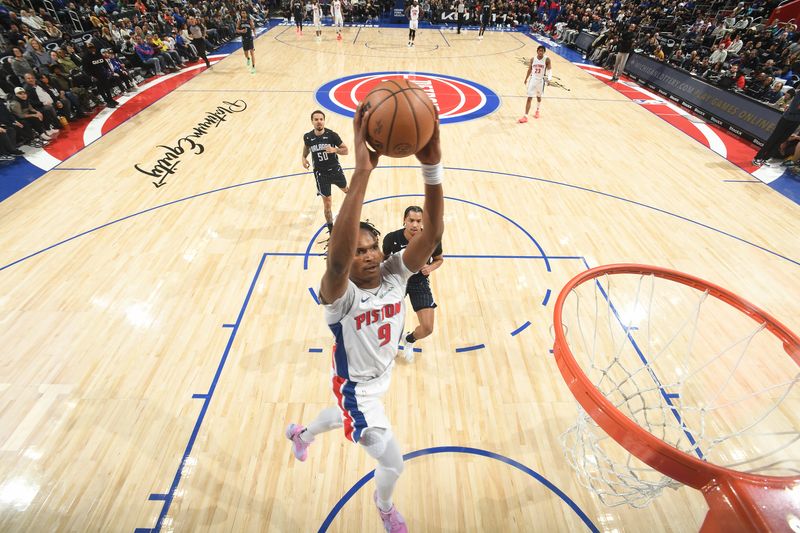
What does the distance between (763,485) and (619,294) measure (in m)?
3.59

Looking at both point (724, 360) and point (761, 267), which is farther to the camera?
point (761, 267)

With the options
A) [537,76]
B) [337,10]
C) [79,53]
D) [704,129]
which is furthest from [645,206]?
[337,10]

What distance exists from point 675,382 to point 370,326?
3.59 meters

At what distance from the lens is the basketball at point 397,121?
5.33 feet

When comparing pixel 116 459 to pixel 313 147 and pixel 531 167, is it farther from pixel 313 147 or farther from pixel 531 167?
pixel 531 167

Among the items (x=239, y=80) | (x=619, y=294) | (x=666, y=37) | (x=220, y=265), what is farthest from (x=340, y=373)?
(x=666, y=37)

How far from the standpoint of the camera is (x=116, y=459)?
340cm

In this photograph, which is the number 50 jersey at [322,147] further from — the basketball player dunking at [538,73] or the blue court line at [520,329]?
the basketball player dunking at [538,73]

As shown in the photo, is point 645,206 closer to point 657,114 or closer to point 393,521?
point 657,114

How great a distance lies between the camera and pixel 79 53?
11281 millimetres

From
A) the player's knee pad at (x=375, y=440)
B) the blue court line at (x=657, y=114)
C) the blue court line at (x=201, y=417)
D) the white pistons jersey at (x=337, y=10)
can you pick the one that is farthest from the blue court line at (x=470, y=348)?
the white pistons jersey at (x=337, y=10)

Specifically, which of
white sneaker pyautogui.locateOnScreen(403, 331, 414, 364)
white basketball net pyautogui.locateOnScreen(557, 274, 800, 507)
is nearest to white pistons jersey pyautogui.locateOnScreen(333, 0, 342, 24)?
white basketball net pyautogui.locateOnScreen(557, 274, 800, 507)

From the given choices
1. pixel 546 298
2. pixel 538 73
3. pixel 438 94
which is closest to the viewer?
pixel 546 298

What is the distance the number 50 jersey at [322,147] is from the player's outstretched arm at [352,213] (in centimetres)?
423
